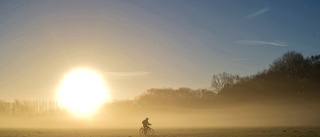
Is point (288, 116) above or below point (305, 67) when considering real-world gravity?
below

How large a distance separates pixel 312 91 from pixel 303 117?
8.55 m

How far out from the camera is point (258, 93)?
422 feet

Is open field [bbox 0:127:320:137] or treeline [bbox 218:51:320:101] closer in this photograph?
open field [bbox 0:127:320:137]

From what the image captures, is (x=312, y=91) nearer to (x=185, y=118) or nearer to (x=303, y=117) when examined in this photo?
(x=303, y=117)

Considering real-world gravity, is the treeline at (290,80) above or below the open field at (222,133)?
above

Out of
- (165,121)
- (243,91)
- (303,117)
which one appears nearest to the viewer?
(303,117)

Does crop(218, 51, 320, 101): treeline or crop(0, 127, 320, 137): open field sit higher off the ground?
crop(218, 51, 320, 101): treeline

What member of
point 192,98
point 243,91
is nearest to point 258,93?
point 243,91

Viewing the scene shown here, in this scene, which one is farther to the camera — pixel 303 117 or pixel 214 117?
pixel 214 117

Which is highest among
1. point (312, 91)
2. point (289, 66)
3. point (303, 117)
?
point (289, 66)

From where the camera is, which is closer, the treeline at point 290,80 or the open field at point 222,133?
the open field at point 222,133

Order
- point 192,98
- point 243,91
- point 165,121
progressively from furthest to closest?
point 165,121, point 192,98, point 243,91

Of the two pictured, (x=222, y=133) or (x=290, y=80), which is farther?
(x=290, y=80)

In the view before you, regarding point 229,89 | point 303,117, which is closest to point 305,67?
point 303,117
